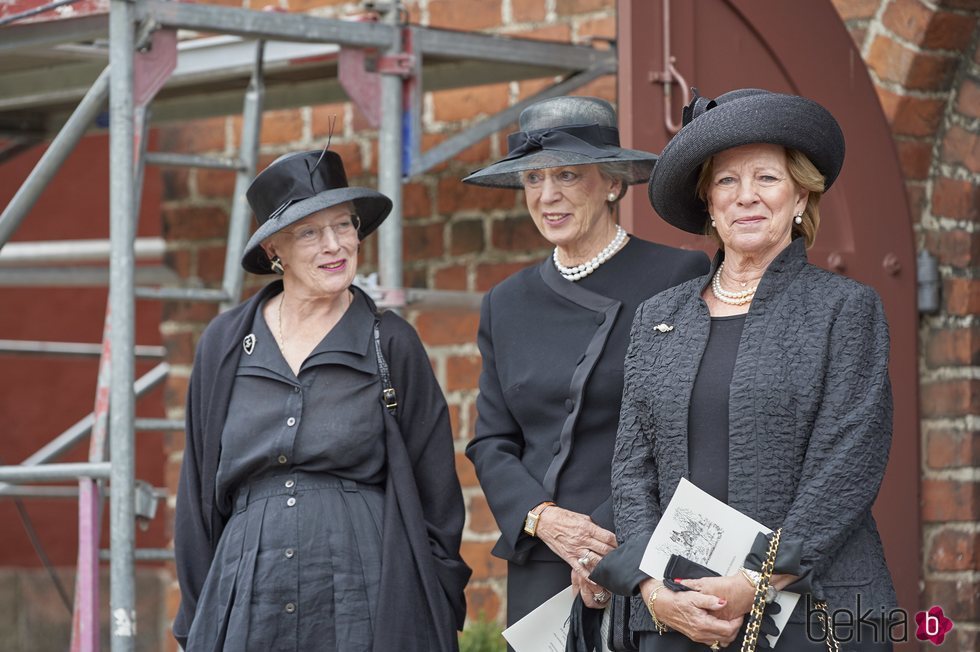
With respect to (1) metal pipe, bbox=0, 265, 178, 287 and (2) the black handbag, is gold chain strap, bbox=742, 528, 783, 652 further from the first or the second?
(1) metal pipe, bbox=0, 265, 178, 287

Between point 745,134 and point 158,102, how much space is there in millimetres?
3319

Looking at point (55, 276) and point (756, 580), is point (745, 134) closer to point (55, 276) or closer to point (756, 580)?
point (756, 580)

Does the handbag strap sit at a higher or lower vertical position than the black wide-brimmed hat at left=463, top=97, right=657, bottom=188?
lower

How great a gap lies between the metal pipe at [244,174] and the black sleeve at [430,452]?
1.30 meters

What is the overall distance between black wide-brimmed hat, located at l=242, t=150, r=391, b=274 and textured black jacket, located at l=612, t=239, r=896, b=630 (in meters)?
0.97

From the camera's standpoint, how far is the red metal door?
4.52 meters

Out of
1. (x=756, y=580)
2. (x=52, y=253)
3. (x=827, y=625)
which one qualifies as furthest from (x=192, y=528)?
(x=52, y=253)

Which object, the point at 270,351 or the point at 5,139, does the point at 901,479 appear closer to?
the point at 270,351

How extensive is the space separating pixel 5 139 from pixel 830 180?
152 inches

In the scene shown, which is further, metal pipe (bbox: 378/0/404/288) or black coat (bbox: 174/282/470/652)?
metal pipe (bbox: 378/0/404/288)

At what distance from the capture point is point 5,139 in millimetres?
6371

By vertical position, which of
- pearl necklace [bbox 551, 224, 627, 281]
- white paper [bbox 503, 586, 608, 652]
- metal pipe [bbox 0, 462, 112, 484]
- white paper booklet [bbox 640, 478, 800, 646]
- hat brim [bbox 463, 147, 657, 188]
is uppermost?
hat brim [bbox 463, 147, 657, 188]

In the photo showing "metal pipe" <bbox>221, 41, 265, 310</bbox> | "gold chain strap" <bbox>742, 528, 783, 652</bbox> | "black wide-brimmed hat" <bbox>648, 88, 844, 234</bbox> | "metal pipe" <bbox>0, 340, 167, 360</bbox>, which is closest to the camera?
"gold chain strap" <bbox>742, 528, 783, 652</bbox>
